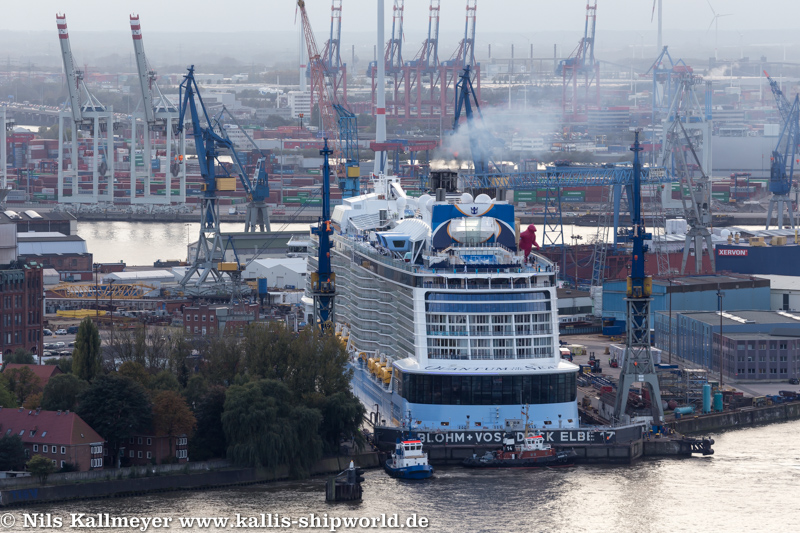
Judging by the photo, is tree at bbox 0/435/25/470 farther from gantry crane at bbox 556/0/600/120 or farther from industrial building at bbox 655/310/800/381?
gantry crane at bbox 556/0/600/120

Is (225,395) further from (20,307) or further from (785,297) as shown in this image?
(785,297)

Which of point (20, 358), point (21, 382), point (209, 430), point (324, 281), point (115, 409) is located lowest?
point (209, 430)

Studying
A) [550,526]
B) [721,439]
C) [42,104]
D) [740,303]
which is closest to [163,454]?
[550,526]

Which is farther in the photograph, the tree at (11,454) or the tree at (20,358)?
the tree at (20,358)

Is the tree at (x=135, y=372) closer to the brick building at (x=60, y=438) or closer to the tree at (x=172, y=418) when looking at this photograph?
the tree at (x=172, y=418)

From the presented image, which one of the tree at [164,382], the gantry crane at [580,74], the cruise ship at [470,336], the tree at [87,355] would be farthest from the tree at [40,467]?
the gantry crane at [580,74]

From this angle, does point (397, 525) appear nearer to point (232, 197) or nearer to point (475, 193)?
point (475, 193)

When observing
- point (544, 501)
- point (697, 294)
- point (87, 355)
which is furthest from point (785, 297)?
point (87, 355)
